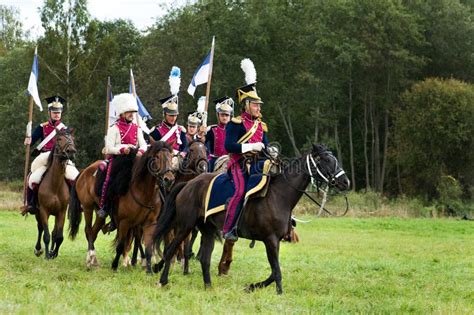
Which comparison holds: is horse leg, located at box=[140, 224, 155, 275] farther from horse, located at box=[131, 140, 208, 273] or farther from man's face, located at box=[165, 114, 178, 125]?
man's face, located at box=[165, 114, 178, 125]

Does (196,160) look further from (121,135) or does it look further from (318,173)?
(318,173)

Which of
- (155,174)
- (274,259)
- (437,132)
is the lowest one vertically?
(274,259)

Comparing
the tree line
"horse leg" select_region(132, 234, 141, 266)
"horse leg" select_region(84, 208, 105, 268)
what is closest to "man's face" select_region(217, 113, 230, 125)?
"horse leg" select_region(132, 234, 141, 266)

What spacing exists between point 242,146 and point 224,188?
29.3 inches

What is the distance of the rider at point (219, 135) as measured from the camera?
16.4m

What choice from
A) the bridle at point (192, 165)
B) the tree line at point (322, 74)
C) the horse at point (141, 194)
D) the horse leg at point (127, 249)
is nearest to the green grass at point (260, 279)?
the horse leg at point (127, 249)

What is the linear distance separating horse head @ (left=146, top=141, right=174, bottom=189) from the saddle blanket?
93 centimetres

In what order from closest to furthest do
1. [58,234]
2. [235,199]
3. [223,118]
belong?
[235,199], [223,118], [58,234]

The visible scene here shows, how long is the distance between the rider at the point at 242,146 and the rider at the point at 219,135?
3.36m

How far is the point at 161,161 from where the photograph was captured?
44.8ft

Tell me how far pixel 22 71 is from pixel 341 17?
3104 centimetres

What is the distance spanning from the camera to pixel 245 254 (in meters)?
19.4

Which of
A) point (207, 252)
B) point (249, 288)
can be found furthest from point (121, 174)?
point (249, 288)

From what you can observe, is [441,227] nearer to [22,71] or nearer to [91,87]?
[91,87]
